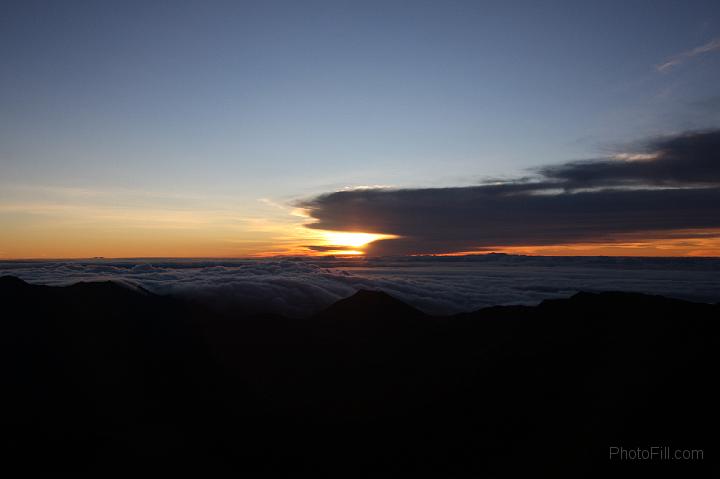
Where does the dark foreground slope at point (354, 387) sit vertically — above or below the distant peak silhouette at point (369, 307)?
below

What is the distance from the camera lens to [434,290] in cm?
6194

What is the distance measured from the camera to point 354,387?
4012 cm

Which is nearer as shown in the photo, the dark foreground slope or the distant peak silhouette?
the dark foreground slope

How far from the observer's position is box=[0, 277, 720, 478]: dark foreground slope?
27.7 metres

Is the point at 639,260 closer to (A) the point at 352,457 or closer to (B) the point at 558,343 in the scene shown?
(B) the point at 558,343

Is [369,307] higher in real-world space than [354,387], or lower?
higher

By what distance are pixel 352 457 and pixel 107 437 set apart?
1906 centimetres

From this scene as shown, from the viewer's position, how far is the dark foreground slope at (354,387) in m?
27.7

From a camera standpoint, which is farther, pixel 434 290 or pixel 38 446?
pixel 434 290

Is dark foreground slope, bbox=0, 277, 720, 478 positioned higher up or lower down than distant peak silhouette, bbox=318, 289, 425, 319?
lower down

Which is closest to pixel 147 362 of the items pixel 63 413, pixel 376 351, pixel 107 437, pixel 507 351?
pixel 63 413

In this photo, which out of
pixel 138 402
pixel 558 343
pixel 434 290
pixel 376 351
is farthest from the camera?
pixel 434 290

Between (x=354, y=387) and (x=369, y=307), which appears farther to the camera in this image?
(x=369, y=307)

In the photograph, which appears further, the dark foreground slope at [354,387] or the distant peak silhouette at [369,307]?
the distant peak silhouette at [369,307]
